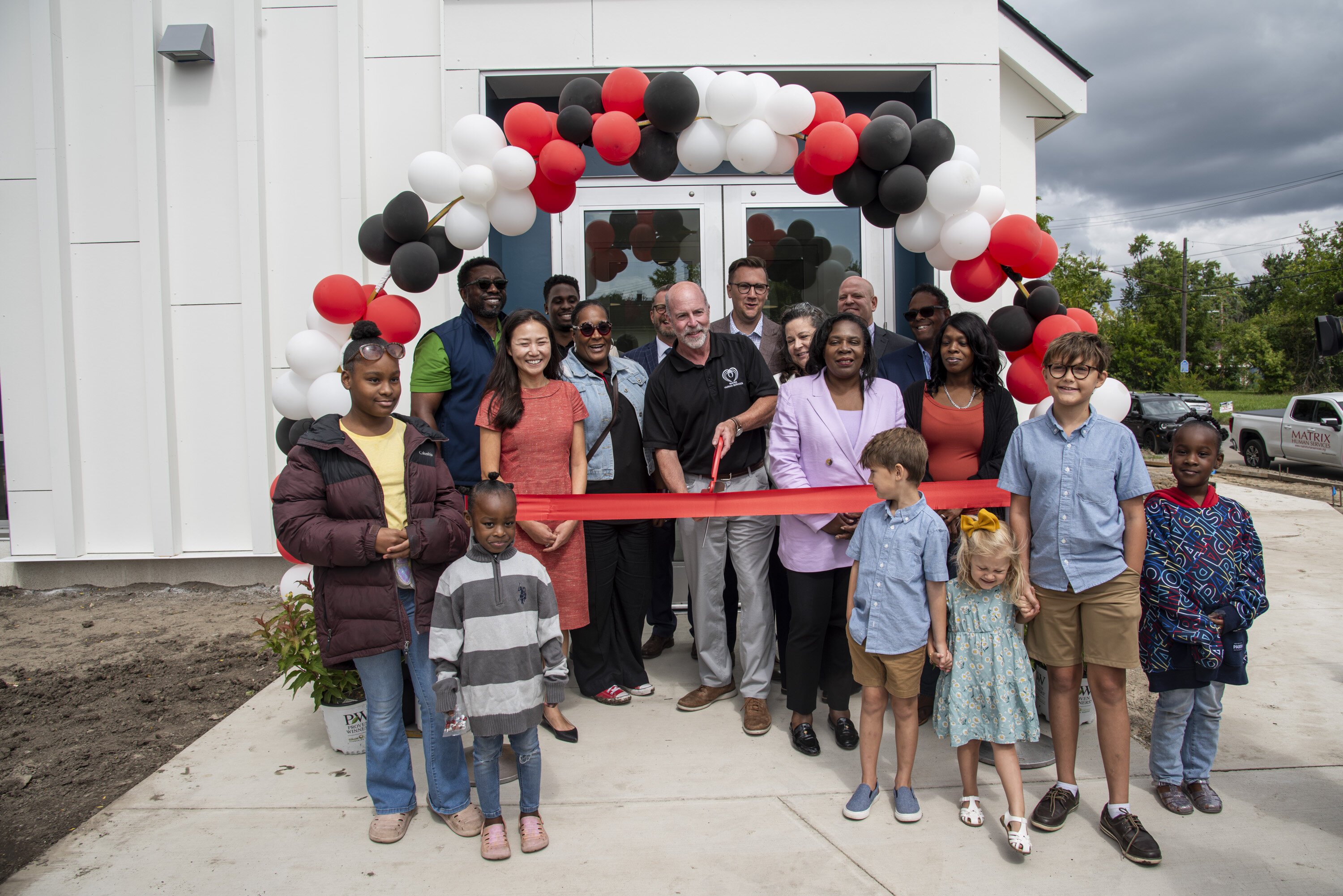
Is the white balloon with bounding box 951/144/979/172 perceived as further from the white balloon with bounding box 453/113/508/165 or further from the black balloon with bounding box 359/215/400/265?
the black balloon with bounding box 359/215/400/265

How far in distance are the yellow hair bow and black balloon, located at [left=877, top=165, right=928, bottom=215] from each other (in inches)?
72.4

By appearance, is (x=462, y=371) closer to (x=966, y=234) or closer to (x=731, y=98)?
(x=731, y=98)

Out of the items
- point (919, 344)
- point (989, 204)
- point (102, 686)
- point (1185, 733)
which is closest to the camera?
point (1185, 733)

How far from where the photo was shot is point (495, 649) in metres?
2.91

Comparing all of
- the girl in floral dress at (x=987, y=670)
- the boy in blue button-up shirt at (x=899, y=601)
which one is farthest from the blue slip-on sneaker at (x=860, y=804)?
the girl in floral dress at (x=987, y=670)

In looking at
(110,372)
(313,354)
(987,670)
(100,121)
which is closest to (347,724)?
(313,354)

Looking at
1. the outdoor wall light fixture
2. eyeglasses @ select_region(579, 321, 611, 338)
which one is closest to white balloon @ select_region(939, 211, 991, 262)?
eyeglasses @ select_region(579, 321, 611, 338)

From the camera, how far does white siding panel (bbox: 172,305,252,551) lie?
271 inches

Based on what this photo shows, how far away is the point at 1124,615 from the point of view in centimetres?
297

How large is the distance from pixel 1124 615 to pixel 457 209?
3738mm

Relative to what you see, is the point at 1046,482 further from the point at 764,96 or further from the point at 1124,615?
the point at 764,96

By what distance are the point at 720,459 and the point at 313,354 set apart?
224 cm

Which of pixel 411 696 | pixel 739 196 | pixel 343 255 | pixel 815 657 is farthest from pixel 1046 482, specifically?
pixel 343 255

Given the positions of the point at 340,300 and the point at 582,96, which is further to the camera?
the point at 582,96
